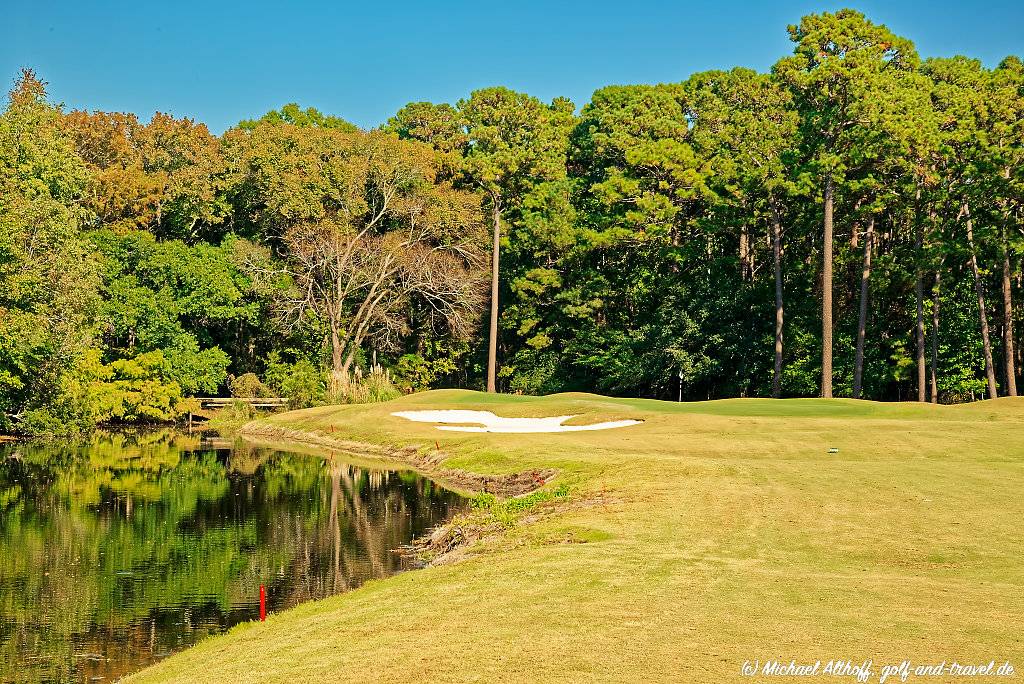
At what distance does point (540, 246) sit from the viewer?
68.6 m

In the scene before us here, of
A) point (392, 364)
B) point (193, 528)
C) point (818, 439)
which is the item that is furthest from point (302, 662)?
point (392, 364)

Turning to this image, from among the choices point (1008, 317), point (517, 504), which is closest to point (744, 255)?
point (1008, 317)

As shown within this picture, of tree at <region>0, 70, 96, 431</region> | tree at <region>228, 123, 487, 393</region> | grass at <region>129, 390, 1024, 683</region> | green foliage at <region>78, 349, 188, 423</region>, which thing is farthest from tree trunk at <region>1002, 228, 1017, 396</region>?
green foliage at <region>78, 349, 188, 423</region>

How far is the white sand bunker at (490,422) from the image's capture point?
37969 millimetres

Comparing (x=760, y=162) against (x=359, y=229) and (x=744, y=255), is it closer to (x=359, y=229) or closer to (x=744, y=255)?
(x=744, y=255)

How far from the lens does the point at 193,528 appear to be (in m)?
24.1

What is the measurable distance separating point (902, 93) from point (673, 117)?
2435 cm

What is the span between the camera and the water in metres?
14.9

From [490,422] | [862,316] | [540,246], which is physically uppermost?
[540,246]

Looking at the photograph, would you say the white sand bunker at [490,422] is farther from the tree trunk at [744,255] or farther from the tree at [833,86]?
the tree trunk at [744,255]

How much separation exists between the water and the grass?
1.88 m

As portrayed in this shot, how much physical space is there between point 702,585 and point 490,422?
28288mm

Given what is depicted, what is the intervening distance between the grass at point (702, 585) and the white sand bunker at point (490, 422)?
33.7 feet

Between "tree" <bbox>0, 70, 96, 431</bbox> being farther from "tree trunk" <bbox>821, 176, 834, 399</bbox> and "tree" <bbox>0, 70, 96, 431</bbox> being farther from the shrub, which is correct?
"tree trunk" <bbox>821, 176, 834, 399</bbox>
